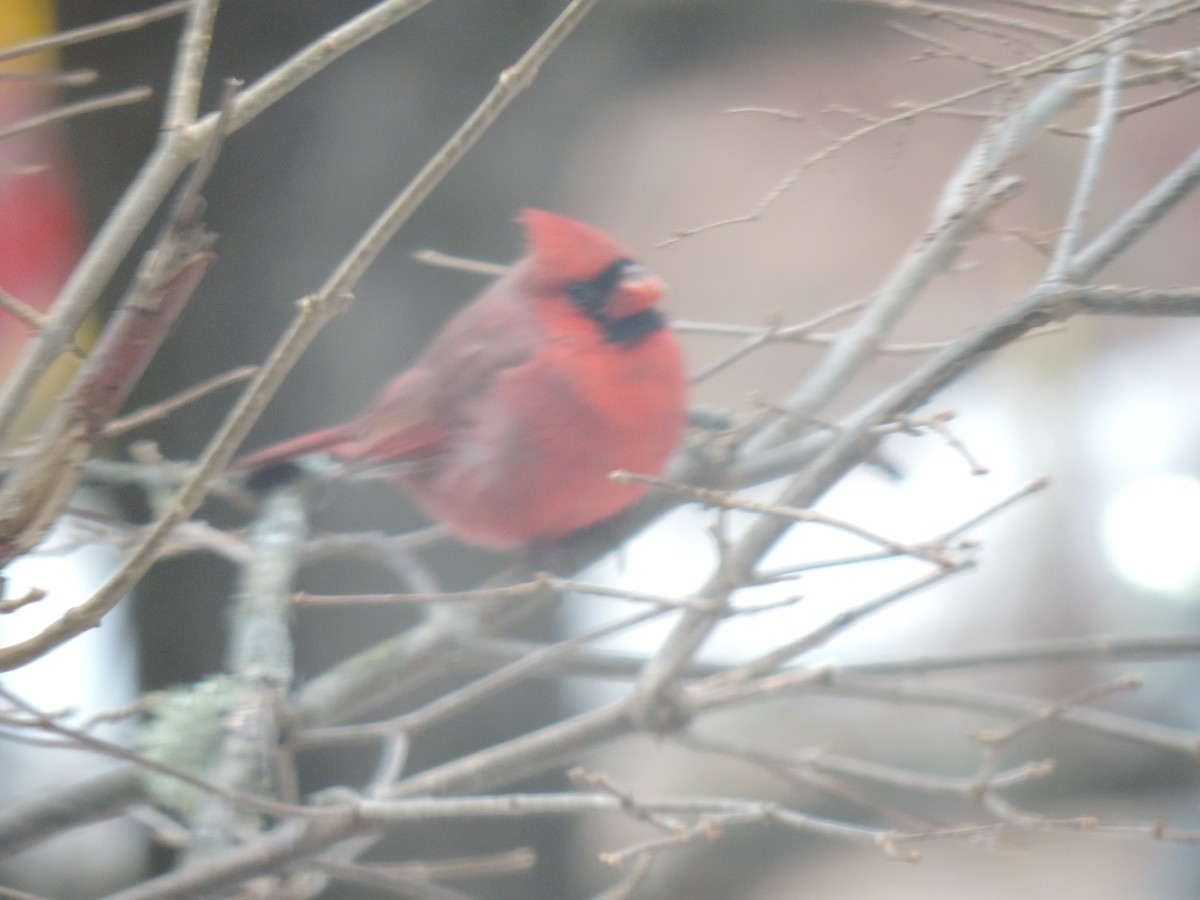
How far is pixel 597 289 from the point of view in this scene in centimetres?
71

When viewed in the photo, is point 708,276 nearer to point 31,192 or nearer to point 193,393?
point 193,393

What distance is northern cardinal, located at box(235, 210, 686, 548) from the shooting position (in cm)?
72

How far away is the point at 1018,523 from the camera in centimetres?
96

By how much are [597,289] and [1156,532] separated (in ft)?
1.84

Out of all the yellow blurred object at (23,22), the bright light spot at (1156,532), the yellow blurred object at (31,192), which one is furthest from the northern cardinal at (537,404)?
the bright light spot at (1156,532)

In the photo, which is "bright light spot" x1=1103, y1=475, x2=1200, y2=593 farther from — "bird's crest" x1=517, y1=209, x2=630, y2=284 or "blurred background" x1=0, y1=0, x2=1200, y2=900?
"bird's crest" x1=517, y1=209, x2=630, y2=284

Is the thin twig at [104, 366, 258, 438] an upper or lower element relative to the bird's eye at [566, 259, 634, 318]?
lower

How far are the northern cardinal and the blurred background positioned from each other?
0.02 m

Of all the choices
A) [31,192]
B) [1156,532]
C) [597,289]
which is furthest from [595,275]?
[1156,532]

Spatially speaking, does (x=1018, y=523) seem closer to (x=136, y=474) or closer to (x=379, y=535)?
(x=379, y=535)

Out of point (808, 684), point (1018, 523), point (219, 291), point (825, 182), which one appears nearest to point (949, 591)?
point (1018, 523)

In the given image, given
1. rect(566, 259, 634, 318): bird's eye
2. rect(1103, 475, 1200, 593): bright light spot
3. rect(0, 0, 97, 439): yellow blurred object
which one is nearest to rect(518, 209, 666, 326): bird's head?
rect(566, 259, 634, 318): bird's eye

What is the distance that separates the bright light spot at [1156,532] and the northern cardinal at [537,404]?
1.40 feet

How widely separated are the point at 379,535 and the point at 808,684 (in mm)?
329
